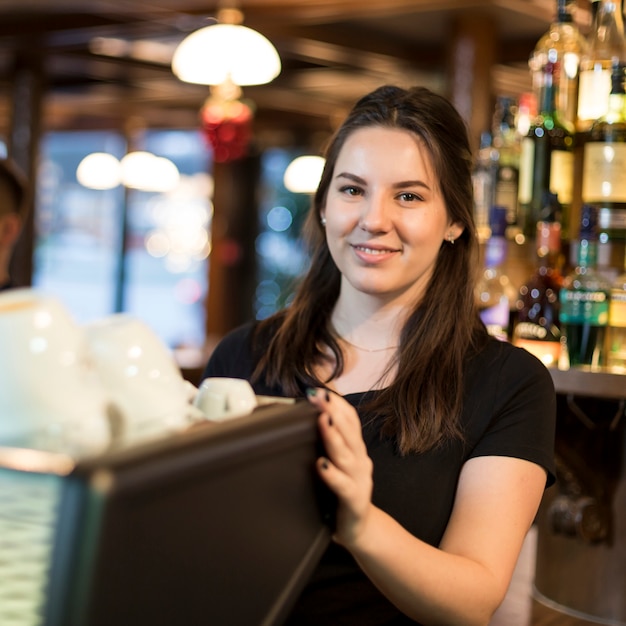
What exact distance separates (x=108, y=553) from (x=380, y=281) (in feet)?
3.01

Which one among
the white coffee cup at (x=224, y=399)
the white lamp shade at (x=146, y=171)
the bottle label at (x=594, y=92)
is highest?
the white lamp shade at (x=146, y=171)

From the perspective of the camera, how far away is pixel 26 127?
6.86 m

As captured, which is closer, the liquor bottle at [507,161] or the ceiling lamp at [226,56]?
the liquor bottle at [507,161]

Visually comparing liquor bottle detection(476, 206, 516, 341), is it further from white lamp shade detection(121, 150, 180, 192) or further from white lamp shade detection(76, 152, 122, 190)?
white lamp shade detection(76, 152, 122, 190)

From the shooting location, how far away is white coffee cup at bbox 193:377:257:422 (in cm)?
81

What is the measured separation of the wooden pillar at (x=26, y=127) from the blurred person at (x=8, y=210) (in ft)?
12.7

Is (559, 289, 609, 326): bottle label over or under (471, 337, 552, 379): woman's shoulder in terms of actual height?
over

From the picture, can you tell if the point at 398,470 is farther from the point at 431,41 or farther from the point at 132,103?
the point at 132,103

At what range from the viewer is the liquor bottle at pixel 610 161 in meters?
1.87

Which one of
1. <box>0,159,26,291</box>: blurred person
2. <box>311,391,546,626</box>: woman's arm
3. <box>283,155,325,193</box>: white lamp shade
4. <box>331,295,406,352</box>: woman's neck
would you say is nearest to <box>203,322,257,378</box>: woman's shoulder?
<box>331,295,406,352</box>: woman's neck

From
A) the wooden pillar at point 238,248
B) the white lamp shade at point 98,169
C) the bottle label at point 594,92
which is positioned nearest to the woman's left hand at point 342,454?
the bottle label at point 594,92

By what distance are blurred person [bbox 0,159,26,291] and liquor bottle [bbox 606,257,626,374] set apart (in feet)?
5.89

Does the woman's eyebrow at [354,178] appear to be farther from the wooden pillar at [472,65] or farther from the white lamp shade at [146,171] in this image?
the white lamp shade at [146,171]

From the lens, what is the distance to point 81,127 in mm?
10031
